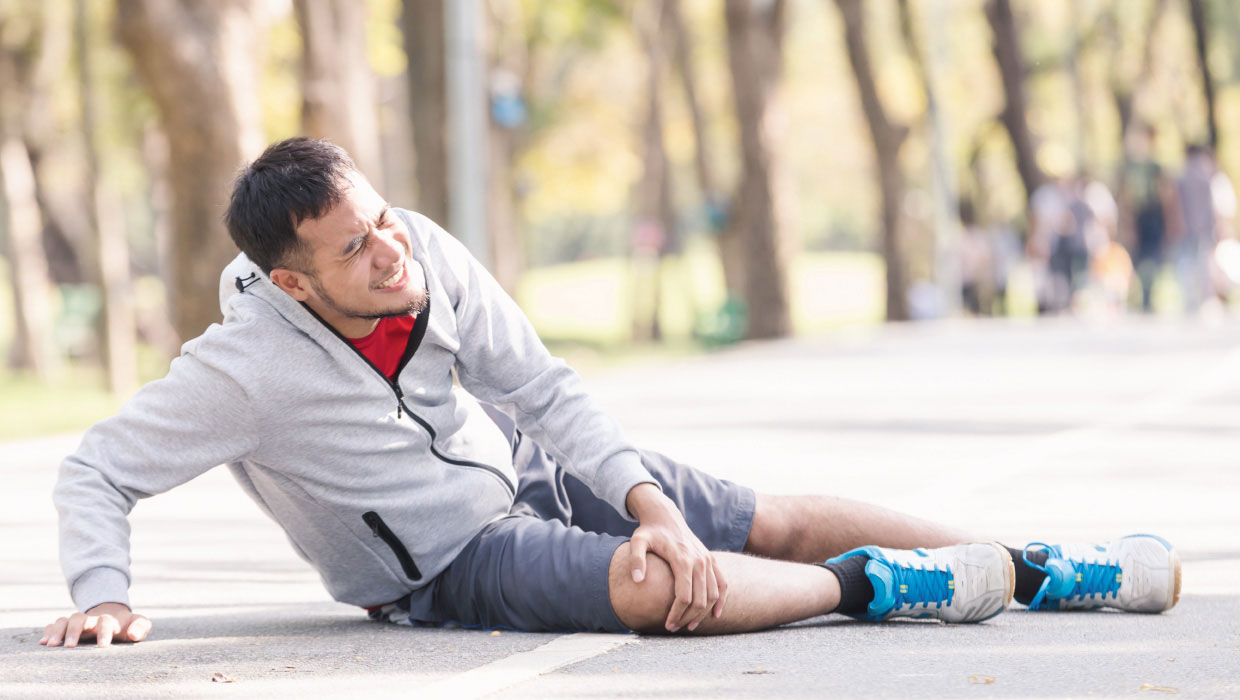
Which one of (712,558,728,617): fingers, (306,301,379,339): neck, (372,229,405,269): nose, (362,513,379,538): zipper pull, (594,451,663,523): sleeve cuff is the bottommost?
(712,558,728,617): fingers

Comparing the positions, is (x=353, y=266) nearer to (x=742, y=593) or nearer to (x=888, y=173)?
(x=742, y=593)

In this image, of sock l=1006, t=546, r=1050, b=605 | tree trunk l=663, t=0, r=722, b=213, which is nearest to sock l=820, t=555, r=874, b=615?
sock l=1006, t=546, r=1050, b=605

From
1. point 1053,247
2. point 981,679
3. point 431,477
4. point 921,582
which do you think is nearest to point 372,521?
point 431,477

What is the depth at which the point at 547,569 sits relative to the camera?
4.71m

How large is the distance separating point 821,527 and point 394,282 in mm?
1482

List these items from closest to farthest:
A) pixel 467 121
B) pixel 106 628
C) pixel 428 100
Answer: pixel 106 628 → pixel 467 121 → pixel 428 100

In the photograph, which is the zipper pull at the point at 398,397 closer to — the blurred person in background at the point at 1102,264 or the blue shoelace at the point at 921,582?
the blue shoelace at the point at 921,582

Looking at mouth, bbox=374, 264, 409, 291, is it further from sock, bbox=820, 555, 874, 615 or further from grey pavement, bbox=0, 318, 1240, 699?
sock, bbox=820, 555, 874, 615

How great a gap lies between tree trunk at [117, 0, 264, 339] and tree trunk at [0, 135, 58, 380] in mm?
12812

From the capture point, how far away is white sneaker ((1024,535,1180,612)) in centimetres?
505

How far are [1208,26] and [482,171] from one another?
24.5m

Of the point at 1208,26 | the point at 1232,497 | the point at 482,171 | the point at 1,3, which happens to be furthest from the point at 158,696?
the point at 1208,26

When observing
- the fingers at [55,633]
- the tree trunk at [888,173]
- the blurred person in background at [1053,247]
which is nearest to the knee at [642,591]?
the fingers at [55,633]

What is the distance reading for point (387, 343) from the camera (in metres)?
4.72
